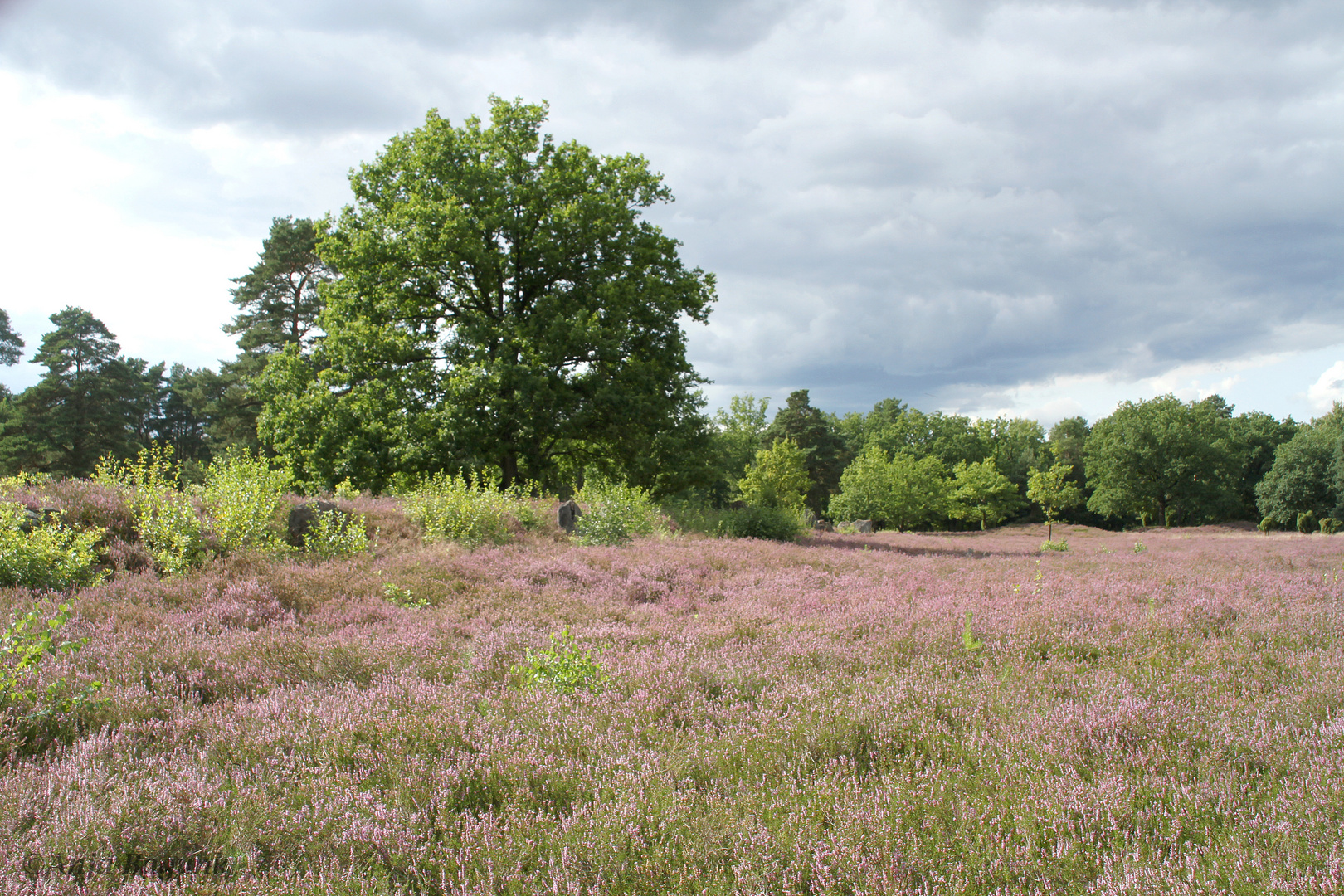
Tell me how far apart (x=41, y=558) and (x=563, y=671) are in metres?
6.00

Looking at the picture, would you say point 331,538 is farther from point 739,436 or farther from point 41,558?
point 739,436

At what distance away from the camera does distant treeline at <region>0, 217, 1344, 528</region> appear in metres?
19.3

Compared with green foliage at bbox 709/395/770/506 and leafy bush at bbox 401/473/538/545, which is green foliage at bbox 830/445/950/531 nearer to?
green foliage at bbox 709/395/770/506

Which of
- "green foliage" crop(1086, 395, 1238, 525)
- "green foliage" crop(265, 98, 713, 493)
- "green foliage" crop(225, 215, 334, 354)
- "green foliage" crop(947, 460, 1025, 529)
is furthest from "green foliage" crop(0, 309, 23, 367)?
"green foliage" crop(1086, 395, 1238, 525)

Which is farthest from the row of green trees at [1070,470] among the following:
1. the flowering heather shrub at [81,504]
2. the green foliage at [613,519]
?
the flowering heather shrub at [81,504]

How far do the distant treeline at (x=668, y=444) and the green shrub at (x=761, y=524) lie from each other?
3.41m

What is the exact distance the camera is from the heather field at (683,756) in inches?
93.8

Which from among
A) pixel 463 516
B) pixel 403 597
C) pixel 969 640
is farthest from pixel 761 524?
pixel 969 640

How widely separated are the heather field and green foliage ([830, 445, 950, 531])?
146 ft

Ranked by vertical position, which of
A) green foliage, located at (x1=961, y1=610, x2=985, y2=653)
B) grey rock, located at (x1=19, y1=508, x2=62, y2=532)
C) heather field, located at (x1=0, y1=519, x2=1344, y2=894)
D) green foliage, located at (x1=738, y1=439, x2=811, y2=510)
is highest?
green foliage, located at (x1=738, y1=439, x2=811, y2=510)

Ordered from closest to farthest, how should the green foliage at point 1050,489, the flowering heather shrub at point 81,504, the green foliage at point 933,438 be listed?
the flowering heather shrub at point 81,504, the green foliage at point 1050,489, the green foliage at point 933,438

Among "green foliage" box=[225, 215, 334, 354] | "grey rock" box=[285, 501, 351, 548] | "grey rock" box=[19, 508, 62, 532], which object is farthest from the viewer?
"green foliage" box=[225, 215, 334, 354]

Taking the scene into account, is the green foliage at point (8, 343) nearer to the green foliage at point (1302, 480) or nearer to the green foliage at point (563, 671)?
the green foliage at point (563, 671)

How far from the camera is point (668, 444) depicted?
19.7m
